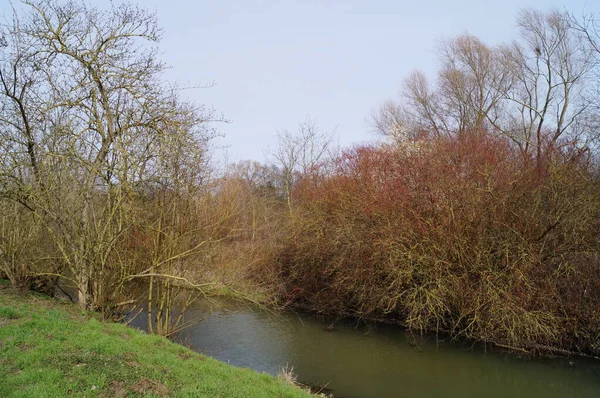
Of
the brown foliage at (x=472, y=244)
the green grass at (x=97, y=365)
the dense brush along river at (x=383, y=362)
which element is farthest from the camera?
the brown foliage at (x=472, y=244)

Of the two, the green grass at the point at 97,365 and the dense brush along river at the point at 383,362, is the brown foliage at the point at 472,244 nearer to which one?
the dense brush along river at the point at 383,362

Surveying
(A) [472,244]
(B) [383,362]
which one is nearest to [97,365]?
(B) [383,362]

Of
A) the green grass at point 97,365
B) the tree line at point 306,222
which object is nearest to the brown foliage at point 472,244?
the tree line at point 306,222

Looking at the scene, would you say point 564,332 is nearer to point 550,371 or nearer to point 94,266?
point 550,371

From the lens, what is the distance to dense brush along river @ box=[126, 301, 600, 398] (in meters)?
10.0

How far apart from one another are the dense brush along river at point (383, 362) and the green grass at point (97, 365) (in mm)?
3480

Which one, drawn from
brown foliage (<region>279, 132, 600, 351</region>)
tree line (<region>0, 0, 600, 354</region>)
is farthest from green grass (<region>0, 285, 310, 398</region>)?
brown foliage (<region>279, 132, 600, 351</region>)

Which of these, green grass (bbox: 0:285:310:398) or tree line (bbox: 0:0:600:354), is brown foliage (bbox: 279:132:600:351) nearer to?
tree line (bbox: 0:0:600:354)

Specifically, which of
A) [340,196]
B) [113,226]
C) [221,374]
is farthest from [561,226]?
[113,226]

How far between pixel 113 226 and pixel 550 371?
428 inches

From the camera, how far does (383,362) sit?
467 inches

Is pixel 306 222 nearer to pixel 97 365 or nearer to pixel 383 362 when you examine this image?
pixel 383 362

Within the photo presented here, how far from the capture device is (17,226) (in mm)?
11836

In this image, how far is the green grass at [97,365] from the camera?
4.86 metres
